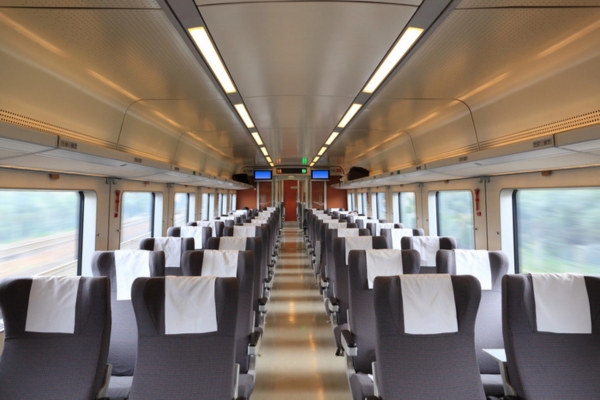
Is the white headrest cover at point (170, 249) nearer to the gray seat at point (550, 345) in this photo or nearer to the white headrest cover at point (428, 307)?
the white headrest cover at point (428, 307)

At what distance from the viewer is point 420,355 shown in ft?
6.06

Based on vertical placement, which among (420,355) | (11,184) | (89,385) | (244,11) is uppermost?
(244,11)

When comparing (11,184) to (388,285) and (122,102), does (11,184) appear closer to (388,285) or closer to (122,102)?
(122,102)

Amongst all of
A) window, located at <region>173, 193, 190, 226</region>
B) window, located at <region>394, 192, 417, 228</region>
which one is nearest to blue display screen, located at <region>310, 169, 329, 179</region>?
window, located at <region>394, 192, 417, 228</region>

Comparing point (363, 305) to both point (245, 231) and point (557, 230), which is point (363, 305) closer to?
point (557, 230)

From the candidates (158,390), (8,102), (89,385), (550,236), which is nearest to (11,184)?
(8,102)

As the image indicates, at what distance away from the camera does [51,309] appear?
1.91 m

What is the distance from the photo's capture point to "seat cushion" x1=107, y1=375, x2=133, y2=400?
2227mm

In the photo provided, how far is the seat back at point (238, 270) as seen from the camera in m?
2.77

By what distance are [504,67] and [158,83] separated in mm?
3963

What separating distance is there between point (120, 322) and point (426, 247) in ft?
11.9

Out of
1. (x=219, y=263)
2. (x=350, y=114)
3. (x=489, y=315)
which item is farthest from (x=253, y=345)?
(x=350, y=114)

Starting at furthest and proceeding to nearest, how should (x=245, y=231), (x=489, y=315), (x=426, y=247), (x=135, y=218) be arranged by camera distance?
(x=135, y=218), (x=245, y=231), (x=426, y=247), (x=489, y=315)

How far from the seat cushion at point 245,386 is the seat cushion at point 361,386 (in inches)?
31.2
